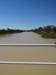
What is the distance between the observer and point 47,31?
2.84 meters

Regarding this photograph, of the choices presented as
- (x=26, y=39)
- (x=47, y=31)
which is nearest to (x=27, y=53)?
(x=26, y=39)

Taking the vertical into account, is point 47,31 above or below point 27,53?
above

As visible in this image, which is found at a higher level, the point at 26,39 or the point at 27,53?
the point at 26,39

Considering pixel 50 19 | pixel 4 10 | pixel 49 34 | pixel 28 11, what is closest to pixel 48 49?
pixel 49 34

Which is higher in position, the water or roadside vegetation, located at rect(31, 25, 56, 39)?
roadside vegetation, located at rect(31, 25, 56, 39)

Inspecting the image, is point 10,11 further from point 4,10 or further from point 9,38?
point 9,38

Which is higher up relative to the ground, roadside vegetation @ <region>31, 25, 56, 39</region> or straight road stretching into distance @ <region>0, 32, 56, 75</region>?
roadside vegetation @ <region>31, 25, 56, 39</region>

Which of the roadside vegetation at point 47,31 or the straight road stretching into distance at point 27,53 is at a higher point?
the roadside vegetation at point 47,31

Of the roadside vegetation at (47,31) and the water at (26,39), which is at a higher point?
the roadside vegetation at (47,31)

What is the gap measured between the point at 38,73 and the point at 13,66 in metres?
0.36

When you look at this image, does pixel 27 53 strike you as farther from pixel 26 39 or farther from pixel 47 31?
pixel 47 31

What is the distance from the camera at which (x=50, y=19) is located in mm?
2824

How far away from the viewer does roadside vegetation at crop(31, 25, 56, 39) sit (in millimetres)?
2799

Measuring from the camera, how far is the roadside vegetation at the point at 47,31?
9.18 ft
